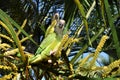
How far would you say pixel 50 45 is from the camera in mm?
863

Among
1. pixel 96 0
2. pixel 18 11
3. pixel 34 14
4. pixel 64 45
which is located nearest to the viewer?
pixel 64 45

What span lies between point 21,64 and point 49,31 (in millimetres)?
101

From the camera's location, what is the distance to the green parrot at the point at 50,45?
2.80ft

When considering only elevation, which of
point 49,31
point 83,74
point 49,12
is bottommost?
point 83,74

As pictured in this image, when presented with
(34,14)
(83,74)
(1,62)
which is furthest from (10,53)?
(34,14)

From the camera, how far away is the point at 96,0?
1.09m

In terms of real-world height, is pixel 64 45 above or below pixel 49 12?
below

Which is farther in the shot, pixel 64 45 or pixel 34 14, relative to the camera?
pixel 34 14

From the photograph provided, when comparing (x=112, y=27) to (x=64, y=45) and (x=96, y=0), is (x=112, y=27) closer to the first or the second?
(x=64, y=45)

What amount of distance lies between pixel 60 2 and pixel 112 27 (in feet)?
6.32

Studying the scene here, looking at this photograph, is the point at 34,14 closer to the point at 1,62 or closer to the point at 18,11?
the point at 18,11

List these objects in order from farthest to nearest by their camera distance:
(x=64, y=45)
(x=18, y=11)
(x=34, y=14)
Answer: (x=34, y=14) < (x=18, y=11) < (x=64, y=45)

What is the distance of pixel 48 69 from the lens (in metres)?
0.90

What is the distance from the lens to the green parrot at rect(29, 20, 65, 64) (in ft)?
2.80
